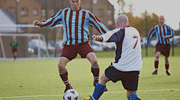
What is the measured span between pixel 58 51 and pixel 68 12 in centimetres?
1803

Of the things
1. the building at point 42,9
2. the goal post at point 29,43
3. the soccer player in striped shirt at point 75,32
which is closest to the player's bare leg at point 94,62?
the soccer player in striped shirt at point 75,32

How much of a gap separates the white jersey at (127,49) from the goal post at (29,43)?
18.6 metres

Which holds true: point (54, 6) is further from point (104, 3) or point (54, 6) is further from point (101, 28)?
point (101, 28)

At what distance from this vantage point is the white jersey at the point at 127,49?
3.86m

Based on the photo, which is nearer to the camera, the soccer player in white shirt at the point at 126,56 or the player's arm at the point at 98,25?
the soccer player in white shirt at the point at 126,56

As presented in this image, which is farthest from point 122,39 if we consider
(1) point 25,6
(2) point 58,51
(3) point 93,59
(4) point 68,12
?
(1) point 25,6

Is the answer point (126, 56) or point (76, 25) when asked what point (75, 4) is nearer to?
point (76, 25)

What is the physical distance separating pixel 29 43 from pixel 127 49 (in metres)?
20.7

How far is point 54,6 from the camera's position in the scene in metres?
24.0

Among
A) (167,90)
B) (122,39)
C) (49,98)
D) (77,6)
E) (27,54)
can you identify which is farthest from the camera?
(27,54)

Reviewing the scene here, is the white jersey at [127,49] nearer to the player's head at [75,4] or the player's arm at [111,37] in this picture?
the player's arm at [111,37]

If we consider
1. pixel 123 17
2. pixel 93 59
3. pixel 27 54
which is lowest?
pixel 27 54

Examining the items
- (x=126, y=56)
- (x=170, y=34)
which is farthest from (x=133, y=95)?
(x=170, y=34)

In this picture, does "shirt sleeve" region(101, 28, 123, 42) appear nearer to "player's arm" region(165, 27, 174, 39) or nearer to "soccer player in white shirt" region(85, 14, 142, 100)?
"soccer player in white shirt" region(85, 14, 142, 100)
